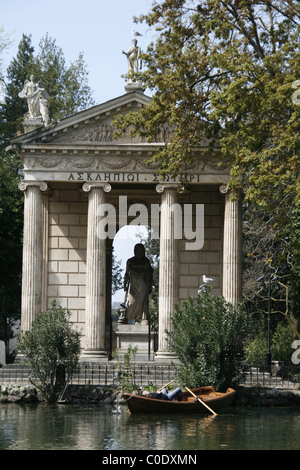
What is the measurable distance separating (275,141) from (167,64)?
21.4ft

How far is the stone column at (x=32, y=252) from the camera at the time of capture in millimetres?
43094

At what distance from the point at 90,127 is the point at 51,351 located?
514 inches

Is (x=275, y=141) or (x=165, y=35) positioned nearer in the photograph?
(x=275, y=141)

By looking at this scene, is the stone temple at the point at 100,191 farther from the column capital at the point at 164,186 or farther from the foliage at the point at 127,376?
the foliage at the point at 127,376

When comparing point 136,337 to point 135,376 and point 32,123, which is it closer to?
point 135,376

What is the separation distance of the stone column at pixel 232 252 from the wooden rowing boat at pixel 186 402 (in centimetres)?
1061

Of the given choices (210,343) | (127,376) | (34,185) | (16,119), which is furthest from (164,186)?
(16,119)

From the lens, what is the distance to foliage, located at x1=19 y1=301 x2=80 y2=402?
3478 cm

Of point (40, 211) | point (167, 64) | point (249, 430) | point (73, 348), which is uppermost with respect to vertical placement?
point (167, 64)

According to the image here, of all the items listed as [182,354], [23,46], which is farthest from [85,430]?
[23,46]

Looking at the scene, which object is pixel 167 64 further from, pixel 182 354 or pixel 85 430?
pixel 85 430

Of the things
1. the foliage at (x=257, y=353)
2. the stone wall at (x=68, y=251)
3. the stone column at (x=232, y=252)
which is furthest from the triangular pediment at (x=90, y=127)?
the foliage at (x=257, y=353)

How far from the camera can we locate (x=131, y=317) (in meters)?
45.6

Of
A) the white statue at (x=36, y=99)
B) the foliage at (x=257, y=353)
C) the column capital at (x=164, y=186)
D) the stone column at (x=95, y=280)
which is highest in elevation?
the white statue at (x=36, y=99)
